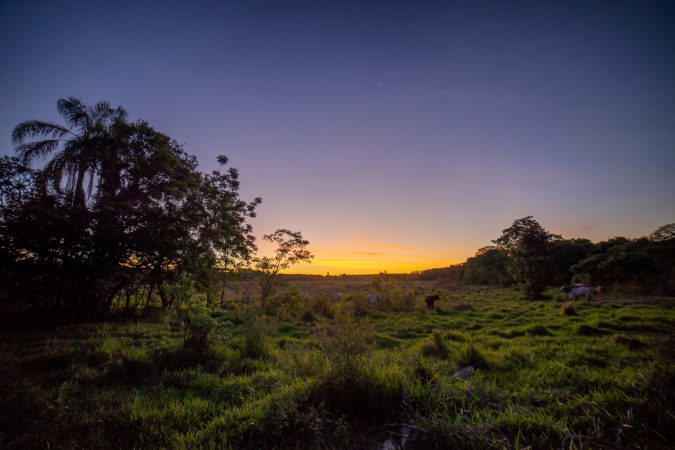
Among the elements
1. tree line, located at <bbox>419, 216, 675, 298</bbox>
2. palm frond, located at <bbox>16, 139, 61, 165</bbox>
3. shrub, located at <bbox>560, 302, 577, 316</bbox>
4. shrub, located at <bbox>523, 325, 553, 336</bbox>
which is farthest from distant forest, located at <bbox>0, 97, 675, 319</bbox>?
tree line, located at <bbox>419, 216, 675, 298</bbox>

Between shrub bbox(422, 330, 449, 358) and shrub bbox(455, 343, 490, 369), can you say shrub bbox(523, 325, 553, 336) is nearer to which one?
shrub bbox(422, 330, 449, 358)

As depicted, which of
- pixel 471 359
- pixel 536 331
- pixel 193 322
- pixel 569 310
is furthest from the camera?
pixel 569 310

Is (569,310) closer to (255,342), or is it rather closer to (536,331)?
(536,331)

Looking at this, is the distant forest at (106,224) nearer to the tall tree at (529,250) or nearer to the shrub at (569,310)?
A: the shrub at (569,310)

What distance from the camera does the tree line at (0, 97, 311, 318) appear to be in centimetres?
1027

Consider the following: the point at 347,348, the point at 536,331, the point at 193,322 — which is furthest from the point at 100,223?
the point at 536,331

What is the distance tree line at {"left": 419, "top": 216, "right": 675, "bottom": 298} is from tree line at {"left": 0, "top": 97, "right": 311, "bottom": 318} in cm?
2922

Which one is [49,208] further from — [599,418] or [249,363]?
[599,418]

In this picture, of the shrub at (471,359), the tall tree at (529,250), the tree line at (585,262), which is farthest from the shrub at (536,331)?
the tall tree at (529,250)

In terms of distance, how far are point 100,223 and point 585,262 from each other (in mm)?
46065

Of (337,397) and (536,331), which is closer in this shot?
(337,397)

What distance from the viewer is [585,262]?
3234 centimetres

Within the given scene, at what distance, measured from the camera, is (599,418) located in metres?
2.98

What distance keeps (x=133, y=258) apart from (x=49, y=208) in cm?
350
